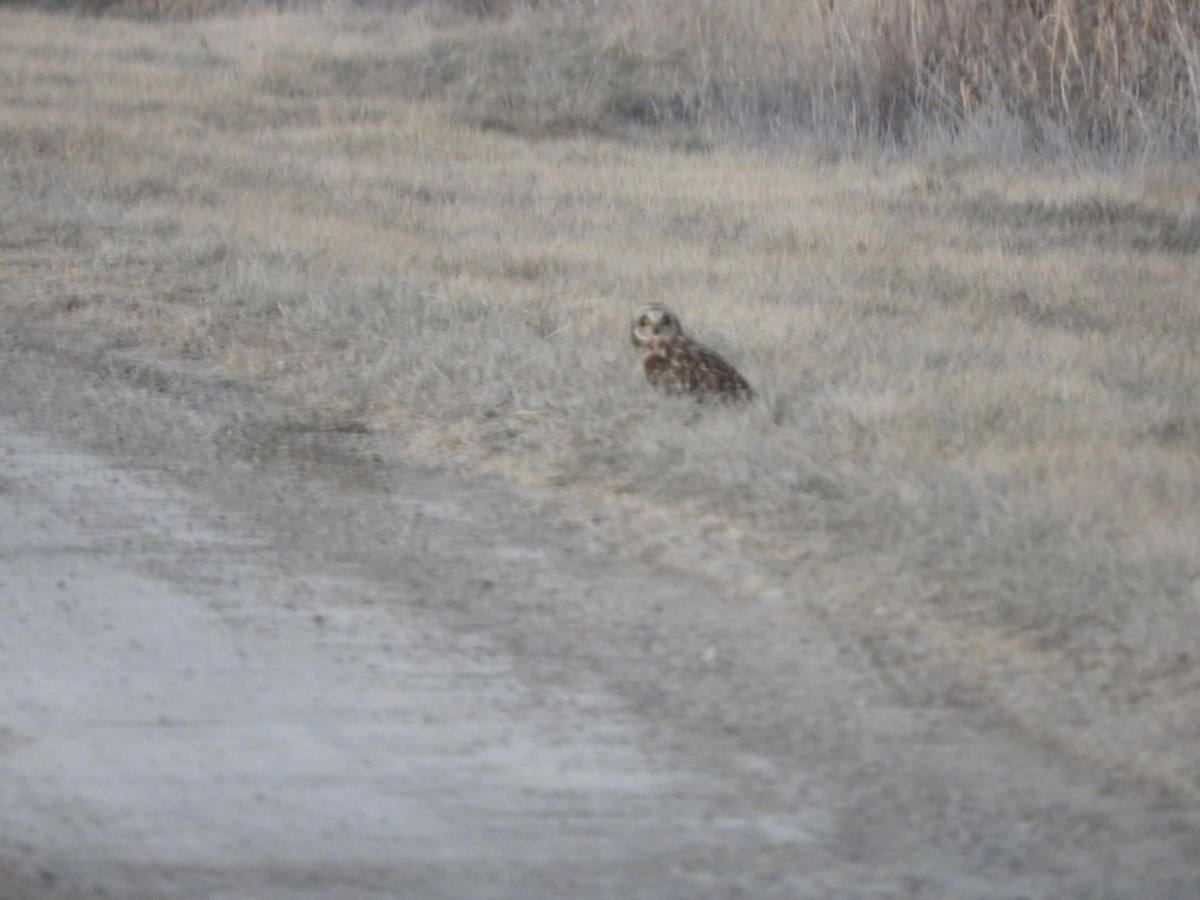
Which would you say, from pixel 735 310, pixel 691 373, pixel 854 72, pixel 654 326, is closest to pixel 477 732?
pixel 691 373

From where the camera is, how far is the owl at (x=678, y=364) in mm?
7520

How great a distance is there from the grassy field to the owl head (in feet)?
0.72

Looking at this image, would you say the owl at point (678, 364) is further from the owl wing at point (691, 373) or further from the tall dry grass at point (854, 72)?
the tall dry grass at point (854, 72)

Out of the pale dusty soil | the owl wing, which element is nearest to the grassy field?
the owl wing

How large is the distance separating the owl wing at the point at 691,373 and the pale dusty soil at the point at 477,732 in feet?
4.19

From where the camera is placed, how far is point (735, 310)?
9617 millimetres

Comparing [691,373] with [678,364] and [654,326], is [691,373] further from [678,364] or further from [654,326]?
[654,326]

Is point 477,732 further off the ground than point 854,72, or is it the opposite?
point 854,72

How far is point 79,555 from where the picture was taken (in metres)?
5.73

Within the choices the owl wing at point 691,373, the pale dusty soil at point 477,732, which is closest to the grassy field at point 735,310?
the owl wing at point 691,373

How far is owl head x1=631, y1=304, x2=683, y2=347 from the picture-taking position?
25.3ft

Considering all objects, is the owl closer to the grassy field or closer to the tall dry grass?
the grassy field

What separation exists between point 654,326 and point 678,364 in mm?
256

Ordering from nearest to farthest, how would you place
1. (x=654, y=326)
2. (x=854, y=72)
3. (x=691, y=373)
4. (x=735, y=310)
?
(x=691, y=373) < (x=654, y=326) < (x=735, y=310) < (x=854, y=72)
